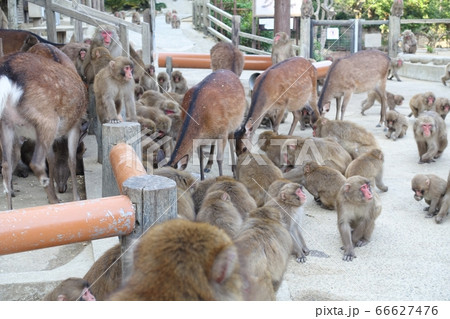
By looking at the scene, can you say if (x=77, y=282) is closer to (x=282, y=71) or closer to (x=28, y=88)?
(x=28, y=88)

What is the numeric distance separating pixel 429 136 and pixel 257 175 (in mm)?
2922

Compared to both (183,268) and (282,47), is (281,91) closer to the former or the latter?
(282,47)

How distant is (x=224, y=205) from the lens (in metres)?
5.19

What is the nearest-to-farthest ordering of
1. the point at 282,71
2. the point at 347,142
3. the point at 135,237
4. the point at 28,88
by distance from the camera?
the point at 135,237 < the point at 28,88 < the point at 347,142 < the point at 282,71

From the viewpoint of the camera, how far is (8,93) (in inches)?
215

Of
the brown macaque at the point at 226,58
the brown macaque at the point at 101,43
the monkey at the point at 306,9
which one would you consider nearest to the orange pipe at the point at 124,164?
the brown macaque at the point at 101,43

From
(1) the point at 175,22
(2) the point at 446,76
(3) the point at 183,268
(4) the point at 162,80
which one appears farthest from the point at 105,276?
A: (1) the point at 175,22

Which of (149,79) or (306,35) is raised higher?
(306,35)

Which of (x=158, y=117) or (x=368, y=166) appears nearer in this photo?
(x=368, y=166)

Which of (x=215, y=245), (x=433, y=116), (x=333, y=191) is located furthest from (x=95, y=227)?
(x=433, y=116)

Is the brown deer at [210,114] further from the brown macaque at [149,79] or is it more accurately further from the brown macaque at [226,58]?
the brown macaque at [226,58]

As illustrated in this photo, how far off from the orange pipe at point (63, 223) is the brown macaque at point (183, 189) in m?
2.03

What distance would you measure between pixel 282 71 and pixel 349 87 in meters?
2.09

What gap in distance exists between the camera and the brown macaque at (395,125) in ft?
33.2
